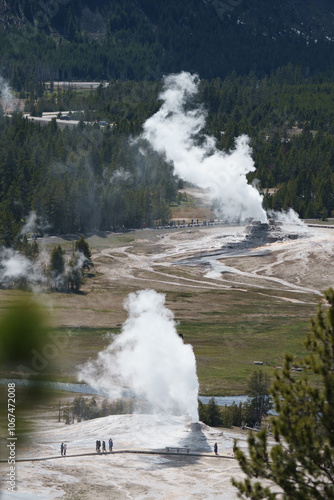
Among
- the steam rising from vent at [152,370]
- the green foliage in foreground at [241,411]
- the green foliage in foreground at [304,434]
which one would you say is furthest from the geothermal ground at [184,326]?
the green foliage in foreground at [304,434]

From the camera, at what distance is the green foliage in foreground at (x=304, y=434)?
35188mm

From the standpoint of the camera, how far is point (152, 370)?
252 ft

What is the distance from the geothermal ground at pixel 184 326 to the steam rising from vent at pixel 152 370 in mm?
2481

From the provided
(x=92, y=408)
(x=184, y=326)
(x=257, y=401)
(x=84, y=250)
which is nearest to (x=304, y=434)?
(x=92, y=408)

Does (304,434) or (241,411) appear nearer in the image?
(304,434)

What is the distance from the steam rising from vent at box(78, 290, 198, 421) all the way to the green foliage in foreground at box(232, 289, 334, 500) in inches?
1439

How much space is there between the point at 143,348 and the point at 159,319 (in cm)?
612

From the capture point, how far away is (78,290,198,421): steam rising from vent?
243 ft

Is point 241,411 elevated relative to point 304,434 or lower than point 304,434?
lower

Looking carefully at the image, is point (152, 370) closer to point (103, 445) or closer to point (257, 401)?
point (257, 401)

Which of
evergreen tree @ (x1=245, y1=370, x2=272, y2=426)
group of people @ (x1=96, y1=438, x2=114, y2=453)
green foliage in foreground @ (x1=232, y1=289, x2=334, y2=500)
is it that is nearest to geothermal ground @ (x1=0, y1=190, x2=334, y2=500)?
group of people @ (x1=96, y1=438, x2=114, y2=453)

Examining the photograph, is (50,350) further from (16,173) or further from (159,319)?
(16,173)

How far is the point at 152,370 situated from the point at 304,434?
4216 centimetres

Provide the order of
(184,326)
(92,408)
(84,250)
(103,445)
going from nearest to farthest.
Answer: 1. (103,445)
2. (92,408)
3. (184,326)
4. (84,250)
